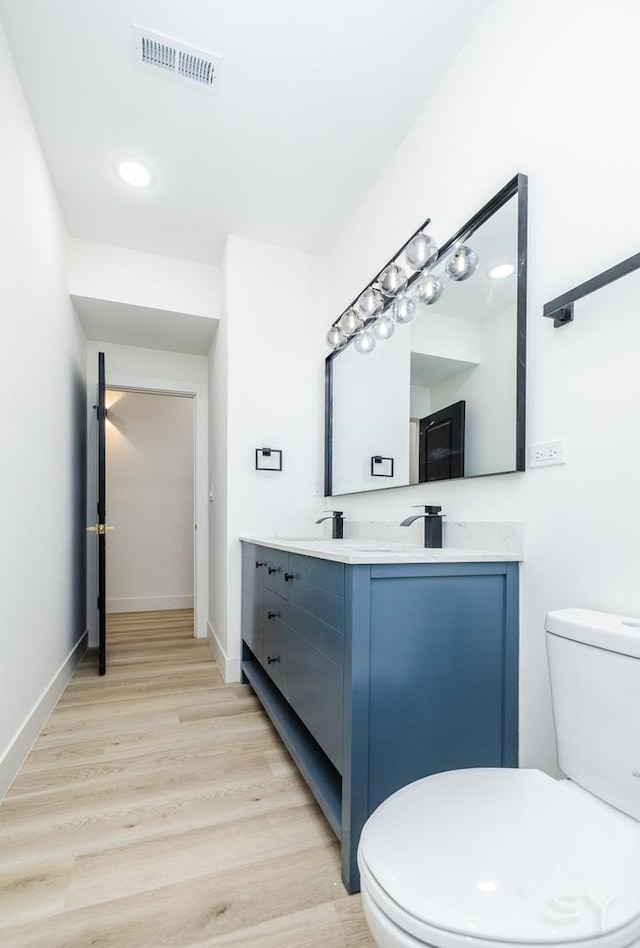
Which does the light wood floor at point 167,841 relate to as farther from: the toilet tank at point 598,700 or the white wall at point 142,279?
the white wall at point 142,279

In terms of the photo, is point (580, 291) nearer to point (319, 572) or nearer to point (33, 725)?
point (319, 572)

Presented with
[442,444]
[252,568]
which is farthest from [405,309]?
[252,568]

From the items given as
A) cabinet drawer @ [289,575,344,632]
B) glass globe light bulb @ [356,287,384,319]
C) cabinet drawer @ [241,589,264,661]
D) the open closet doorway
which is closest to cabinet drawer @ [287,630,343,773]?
cabinet drawer @ [289,575,344,632]

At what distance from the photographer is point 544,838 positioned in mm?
774

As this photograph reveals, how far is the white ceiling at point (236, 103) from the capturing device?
160 centimetres

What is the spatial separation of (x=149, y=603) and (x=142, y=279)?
307 cm

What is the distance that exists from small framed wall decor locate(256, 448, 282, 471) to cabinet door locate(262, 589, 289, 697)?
889 mm

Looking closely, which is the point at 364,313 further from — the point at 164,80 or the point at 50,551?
the point at 50,551

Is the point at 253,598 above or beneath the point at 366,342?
beneath

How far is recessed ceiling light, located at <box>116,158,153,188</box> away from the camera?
226cm

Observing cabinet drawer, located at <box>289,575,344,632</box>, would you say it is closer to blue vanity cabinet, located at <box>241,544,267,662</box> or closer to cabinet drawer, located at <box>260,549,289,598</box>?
cabinet drawer, located at <box>260,549,289,598</box>

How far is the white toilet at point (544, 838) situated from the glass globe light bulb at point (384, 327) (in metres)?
1.44

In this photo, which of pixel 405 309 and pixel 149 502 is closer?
pixel 405 309

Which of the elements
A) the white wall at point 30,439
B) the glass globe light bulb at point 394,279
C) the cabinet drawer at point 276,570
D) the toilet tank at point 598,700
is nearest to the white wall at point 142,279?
the white wall at point 30,439
